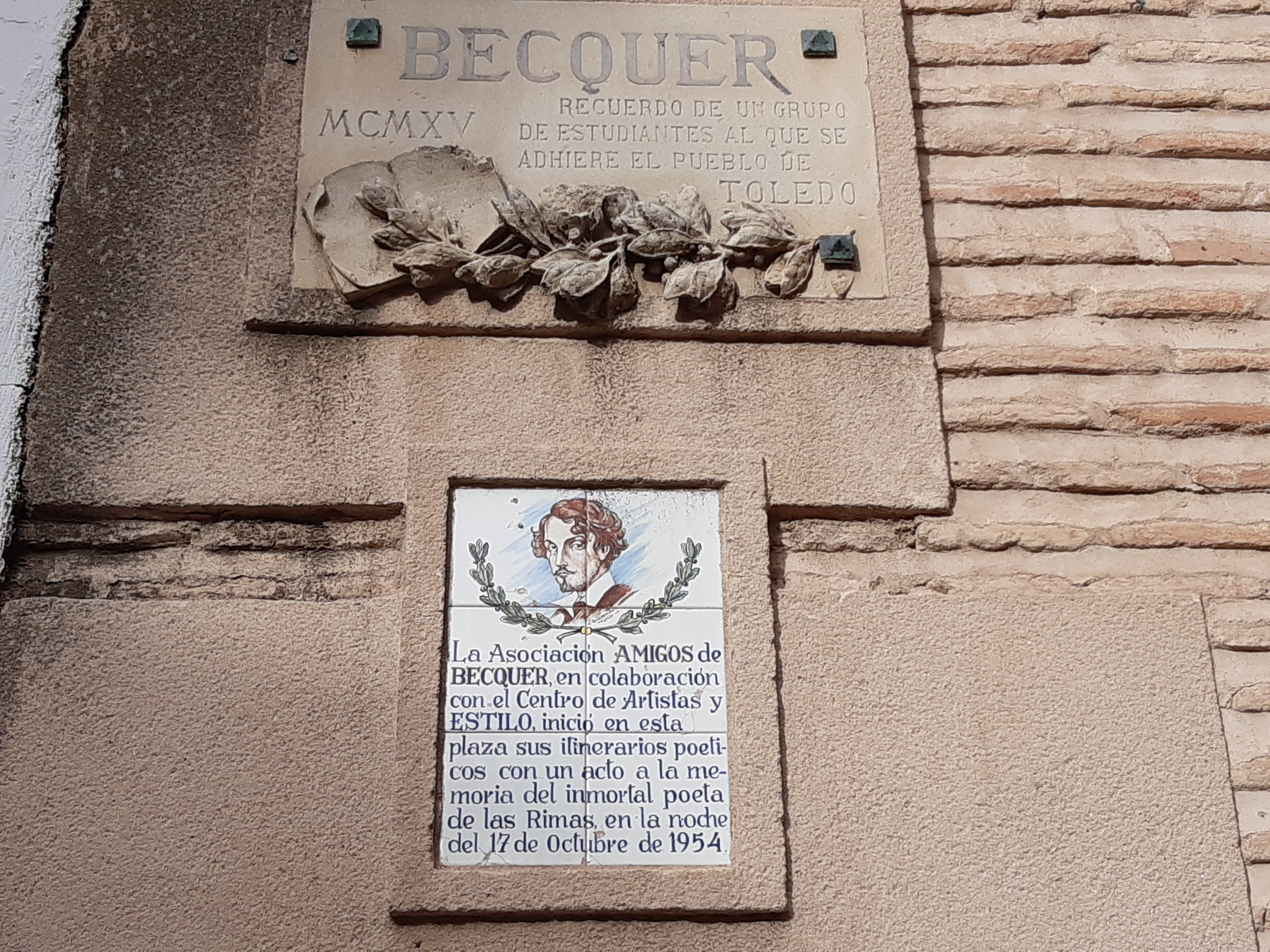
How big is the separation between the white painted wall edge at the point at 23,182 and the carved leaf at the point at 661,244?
58.0 inches

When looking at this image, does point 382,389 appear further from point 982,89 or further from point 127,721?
point 982,89

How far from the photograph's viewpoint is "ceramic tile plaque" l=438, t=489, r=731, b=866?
108 inches

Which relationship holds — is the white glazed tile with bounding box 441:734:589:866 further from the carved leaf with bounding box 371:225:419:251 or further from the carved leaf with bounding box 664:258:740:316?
the carved leaf with bounding box 371:225:419:251

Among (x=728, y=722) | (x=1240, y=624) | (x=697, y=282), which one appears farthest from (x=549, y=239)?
(x=1240, y=624)

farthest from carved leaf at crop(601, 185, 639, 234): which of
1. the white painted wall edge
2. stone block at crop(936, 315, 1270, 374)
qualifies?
the white painted wall edge

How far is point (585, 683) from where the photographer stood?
2.84m

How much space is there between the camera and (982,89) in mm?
3631

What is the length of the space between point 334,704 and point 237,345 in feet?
3.08

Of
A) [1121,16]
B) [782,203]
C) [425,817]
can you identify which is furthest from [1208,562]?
[425,817]

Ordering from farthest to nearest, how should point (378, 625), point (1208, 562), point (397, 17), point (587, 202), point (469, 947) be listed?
point (397, 17) < point (587, 202) < point (1208, 562) < point (378, 625) < point (469, 947)

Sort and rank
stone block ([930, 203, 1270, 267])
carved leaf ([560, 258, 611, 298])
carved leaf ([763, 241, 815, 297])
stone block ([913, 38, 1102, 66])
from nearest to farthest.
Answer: carved leaf ([560, 258, 611, 298])
carved leaf ([763, 241, 815, 297])
stone block ([930, 203, 1270, 267])
stone block ([913, 38, 1102, 66])

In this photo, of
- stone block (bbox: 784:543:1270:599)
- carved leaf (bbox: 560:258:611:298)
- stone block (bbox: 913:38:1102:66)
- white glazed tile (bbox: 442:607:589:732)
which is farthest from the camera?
stone block (bbox: 913:38:1102:66)

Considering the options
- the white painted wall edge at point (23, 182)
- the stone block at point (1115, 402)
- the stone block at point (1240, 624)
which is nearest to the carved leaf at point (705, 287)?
the stone block at point (1115, 402)

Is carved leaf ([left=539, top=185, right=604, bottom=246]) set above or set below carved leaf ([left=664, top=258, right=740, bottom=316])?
above
